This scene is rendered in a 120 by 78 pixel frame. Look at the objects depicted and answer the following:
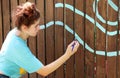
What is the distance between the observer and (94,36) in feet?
14.3

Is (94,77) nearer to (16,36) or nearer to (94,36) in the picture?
(94,36)

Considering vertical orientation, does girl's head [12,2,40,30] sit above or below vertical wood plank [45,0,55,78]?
above

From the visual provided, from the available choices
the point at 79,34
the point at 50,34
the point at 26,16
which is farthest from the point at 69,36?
the point at 26,16

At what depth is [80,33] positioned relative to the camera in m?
4.42

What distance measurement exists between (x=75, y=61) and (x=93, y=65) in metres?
0.23

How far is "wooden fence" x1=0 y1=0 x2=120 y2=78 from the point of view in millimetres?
4336

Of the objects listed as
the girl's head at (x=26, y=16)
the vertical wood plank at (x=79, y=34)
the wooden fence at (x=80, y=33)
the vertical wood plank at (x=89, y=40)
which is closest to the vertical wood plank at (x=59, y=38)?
the wooden fence at (x=80, y=33)

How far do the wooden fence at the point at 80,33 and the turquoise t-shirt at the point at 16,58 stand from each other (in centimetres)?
107

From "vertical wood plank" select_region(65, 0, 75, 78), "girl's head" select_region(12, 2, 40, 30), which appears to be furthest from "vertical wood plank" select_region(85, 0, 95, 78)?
"girl's head" select_region(12, 2, 40, 30)

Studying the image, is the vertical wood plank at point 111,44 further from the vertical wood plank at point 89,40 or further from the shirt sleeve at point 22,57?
the shirt sleeve at point 22,57

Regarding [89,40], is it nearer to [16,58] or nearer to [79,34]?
[79,34]

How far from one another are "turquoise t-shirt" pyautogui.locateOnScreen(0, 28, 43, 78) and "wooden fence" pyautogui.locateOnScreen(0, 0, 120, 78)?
107cm

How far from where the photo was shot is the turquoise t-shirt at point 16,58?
336 cm

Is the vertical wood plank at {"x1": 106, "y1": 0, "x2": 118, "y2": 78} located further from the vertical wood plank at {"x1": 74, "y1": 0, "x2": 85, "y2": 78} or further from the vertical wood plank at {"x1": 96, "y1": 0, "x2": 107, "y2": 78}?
Result: the vertical wood plank at {"x1": 74, "y1": 0, "x2": 85, "y2": 78}
